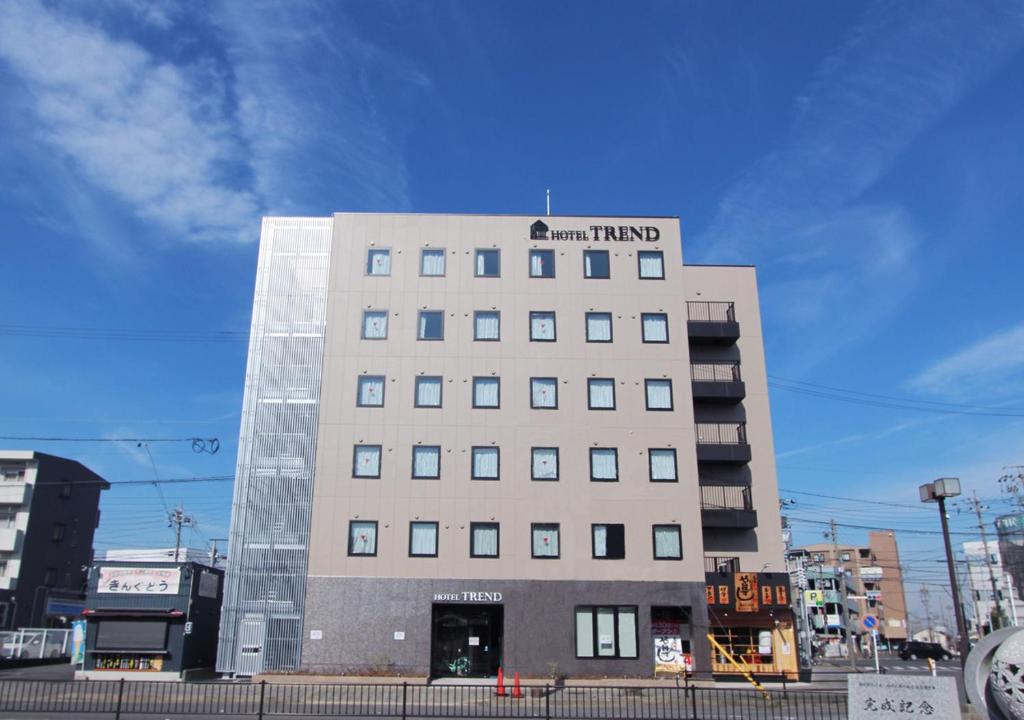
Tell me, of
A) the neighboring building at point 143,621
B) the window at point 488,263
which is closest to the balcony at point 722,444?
the window at point 488,263

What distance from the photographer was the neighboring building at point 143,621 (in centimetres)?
3061

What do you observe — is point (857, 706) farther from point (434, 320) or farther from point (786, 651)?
point (434, 320)

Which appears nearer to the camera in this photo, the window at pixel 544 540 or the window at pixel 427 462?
the window at pixel 544 540

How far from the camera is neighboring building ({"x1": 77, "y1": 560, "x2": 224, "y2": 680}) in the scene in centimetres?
3061

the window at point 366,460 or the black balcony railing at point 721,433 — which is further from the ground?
the black balcony railing at point 721,433

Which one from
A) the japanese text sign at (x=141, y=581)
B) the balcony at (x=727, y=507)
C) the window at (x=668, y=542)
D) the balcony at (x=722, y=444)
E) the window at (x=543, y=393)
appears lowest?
the japanese text sign at (x=141, y=581)

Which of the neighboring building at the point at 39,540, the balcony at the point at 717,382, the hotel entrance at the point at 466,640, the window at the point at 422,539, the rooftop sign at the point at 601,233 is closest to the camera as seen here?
the hotel entrance at the point at 466,640

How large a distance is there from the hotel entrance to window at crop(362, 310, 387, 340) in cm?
1194

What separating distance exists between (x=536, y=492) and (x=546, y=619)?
5116 mm

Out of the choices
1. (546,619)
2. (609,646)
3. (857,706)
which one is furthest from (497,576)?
(857,706)

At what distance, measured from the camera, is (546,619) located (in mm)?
32000

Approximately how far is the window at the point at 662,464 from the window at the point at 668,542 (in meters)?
2.07

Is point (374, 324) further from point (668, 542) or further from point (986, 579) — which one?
point (986, 579)

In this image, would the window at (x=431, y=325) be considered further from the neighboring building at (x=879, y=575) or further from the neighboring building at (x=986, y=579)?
the neighboring building at (x=986, y=579)
